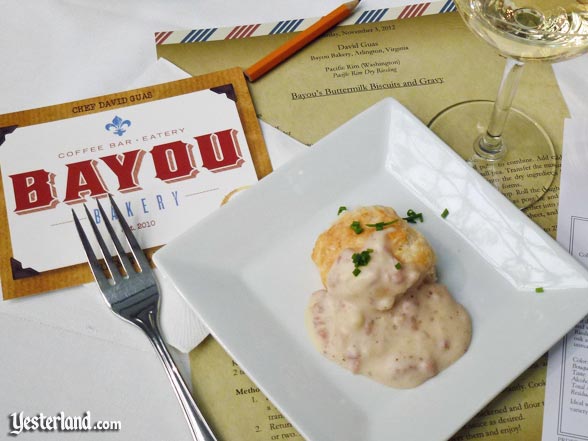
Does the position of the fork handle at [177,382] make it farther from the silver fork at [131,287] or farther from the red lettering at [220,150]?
the red lettering at [220,150]

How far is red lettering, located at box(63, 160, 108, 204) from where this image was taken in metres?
1.17

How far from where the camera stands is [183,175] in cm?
119

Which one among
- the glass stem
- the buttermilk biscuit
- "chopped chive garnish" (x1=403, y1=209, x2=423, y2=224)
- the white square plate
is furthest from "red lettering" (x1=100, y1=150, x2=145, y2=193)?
the glass stem

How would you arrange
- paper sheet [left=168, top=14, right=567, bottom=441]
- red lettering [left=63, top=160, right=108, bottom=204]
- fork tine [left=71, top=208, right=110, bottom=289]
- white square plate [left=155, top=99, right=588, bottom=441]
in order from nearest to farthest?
1. white square plate [left=155, top=99, right=588, bottom=441]
2. fork tine [left=71, top=208, right=110, bottom=289]
3. red lettering [left=63, top=160, right=108, bottom=204]
4. paper sheet [left=168, top=14, right=567, bottom=441]

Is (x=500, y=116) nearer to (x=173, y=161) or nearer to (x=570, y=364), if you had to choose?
(x=570, y=364)

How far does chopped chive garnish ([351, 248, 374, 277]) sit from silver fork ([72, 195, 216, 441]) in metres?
0.34

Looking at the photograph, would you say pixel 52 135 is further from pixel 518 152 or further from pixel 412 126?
pixel 518 152

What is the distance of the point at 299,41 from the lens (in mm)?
1330

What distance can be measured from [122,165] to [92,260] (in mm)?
216

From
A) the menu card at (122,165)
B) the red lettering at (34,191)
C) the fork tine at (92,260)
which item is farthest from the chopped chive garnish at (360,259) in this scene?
the red lettering at (34,191)

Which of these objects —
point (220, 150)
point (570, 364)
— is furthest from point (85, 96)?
point (570, 364)

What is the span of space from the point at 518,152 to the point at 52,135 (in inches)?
37.0

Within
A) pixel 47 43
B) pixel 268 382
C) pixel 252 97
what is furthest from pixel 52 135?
pixel 268 382

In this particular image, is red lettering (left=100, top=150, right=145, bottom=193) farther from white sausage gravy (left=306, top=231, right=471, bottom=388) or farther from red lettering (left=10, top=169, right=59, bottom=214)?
white sausage gravy (left=306, top=231, right=471, bottom=388)
